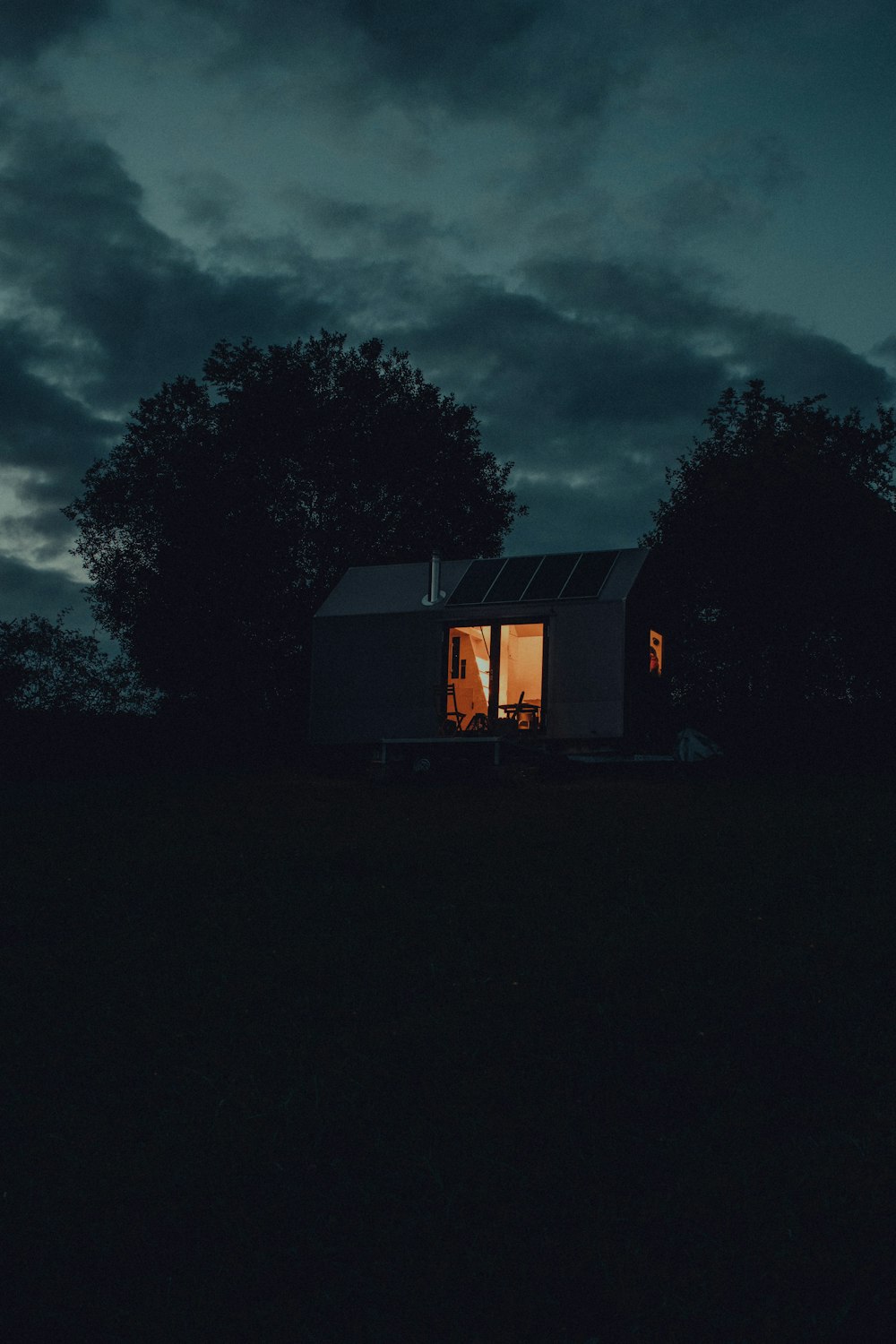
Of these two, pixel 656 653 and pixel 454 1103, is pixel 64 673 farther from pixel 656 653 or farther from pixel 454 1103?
pixel 454 1103

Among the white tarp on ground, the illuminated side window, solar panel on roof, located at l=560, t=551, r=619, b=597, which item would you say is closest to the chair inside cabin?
solar panel on roof, located at l=560, t=551, r=619, b=597

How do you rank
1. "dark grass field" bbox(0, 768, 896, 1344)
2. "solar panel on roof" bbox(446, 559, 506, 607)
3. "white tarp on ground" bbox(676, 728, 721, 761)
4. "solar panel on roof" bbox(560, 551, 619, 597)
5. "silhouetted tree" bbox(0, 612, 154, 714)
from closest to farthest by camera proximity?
"dark grass field" bbox(0, 768, 896, 1344), "solar panel on roof" bbox(560, 551, 619, 597), "solar panel on roof" bbox(446, 559, 506, 607), "white tarp on ground" bbox(676, 728, 721, 761), "silhouetted tree" bbox(0, 612, 154, 714)

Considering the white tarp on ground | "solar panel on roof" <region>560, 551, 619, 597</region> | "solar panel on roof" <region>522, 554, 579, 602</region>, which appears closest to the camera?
"solar panel on roof" <region>560, 551, 619, 597</region>

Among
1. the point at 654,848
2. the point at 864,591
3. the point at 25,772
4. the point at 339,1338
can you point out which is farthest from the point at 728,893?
the point at 864,591

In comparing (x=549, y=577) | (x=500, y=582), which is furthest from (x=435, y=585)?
(x=549, y=577)

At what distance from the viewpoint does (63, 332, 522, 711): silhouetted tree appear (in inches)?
1137

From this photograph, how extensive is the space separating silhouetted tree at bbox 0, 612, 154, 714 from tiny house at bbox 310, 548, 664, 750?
32.8ft

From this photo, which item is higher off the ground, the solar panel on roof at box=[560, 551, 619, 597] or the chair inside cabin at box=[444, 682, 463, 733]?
the solar panel on roof at box=[560, 551, 619, 597]

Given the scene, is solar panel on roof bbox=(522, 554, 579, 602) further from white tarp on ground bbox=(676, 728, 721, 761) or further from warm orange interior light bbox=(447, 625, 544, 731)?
white tarp on ground bbox=(676, 728, 721, 761)

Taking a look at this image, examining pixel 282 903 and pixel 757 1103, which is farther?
pixel 282 903

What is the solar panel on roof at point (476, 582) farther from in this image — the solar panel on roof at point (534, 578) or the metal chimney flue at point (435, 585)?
the metal chimney flue at point (435, 585)

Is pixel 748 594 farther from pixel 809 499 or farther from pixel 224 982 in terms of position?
pixel 224 982

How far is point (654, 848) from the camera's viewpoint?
34.2 ft

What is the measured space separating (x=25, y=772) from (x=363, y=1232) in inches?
723
